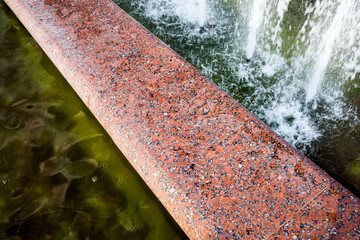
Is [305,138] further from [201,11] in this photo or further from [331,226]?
[201,11]

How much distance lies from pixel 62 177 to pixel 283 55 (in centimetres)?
275

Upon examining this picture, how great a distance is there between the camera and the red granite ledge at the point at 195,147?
1341 millimetres

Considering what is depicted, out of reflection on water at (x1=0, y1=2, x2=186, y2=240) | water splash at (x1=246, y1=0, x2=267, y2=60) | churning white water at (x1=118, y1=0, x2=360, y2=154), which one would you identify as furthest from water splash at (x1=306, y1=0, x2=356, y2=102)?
reflection on water at (x1=0, y1=2, x2=186, y2=240)

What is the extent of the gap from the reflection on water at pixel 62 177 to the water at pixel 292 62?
1433 mm

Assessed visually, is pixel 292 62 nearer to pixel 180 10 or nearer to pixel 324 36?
pixel 324 36

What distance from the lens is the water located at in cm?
244

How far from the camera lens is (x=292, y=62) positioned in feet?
10.1

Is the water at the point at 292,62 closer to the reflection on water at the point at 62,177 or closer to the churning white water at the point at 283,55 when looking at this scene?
the churning white water at the point at 283,55

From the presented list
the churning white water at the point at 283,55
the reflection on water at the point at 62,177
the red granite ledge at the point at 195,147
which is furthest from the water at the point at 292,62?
the reflection on water at the point at 62,177

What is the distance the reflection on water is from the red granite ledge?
465 mm

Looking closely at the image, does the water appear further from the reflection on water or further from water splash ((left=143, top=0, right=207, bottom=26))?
the reflection on water

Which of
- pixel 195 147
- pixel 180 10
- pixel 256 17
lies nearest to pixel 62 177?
pixel 195 147

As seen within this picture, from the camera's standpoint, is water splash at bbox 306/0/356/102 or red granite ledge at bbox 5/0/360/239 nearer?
red granite ledge at bbox 5/0/360/239

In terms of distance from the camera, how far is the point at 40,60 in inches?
120
